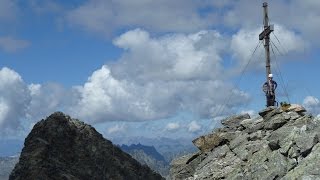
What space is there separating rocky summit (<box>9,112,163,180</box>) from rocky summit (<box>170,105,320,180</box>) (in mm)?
37019

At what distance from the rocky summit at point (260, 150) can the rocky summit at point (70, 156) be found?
37.0 m

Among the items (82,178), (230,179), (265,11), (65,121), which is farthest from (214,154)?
(65,121)

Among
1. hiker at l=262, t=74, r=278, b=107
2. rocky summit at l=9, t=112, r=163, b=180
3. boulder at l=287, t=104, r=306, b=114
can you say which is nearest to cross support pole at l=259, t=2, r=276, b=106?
hiker at l=262, t=74, r=278, b=107

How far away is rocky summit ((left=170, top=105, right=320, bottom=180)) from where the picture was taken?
3034 centimetres

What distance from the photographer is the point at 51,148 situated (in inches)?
3159

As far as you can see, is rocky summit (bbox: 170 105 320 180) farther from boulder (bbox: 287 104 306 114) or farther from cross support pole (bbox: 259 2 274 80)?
cross support pole (bbox: 259 2 274 80)

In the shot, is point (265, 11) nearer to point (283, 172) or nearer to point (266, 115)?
point (266, 115)

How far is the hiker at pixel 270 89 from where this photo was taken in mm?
46188

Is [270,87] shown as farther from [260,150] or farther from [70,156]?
[70,156]

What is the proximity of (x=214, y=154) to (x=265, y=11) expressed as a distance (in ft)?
55.3

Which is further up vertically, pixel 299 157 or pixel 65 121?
pixel 65 121

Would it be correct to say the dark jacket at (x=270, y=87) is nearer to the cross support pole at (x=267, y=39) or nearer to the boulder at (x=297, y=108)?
the cross support pole at (x=267, y=39)

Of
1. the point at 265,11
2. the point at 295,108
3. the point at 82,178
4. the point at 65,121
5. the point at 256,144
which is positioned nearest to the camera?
the point at 256,144

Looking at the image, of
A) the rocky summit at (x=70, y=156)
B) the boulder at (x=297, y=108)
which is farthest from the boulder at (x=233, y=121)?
the rocky summit at (x=70, y=156)
